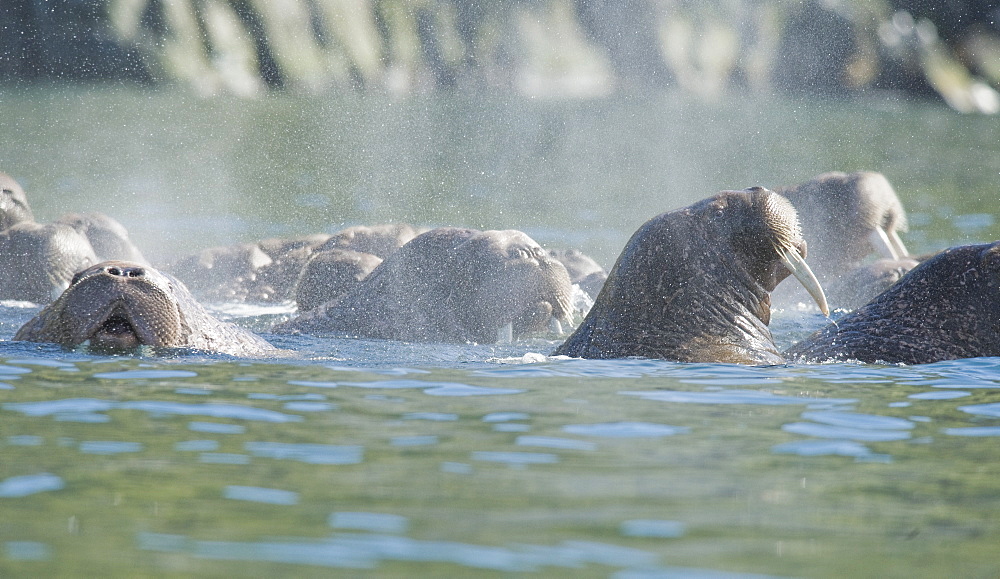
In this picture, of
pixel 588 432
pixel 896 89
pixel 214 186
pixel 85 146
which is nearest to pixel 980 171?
pixel 214 186

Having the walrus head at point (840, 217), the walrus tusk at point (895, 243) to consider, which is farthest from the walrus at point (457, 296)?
the walrus tusk at point (895, 243)

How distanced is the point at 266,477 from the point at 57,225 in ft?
32.4

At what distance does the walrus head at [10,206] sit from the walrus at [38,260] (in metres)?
1.20

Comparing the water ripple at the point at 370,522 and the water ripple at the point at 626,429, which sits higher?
the water ripple at the point at 626,429

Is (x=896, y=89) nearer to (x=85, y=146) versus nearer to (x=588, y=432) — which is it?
(x=85, y=146)

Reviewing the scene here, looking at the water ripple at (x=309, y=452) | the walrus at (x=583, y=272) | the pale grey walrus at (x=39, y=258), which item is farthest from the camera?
the walrus at (x=583, y=272)

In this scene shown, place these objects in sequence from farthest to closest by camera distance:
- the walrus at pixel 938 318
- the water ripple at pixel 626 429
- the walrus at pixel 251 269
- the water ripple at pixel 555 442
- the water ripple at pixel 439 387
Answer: the walrus at pixel 251 269, the walrus at pixel 938 318, the water ripple at pixel 439 387, the water ripple at pixel 626 429, the water ripple at pixel 555 442

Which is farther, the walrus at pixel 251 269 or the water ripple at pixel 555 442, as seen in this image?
the walrus at pixel 251 269

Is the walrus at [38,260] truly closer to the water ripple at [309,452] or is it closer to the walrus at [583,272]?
the walrus at [583,272]

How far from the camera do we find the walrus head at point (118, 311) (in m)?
8.40

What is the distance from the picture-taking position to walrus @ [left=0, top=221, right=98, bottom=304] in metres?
14.0

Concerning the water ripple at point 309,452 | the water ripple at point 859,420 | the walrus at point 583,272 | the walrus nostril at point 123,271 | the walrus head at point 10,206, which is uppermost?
the walrus head at point 10,206

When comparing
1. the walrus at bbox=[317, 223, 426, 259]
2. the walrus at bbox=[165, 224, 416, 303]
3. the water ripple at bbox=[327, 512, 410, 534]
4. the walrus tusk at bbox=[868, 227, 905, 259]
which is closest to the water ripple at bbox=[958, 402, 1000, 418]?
the water ripple at bbox=[327, 512, 410, 534]

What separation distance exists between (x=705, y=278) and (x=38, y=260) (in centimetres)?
820
